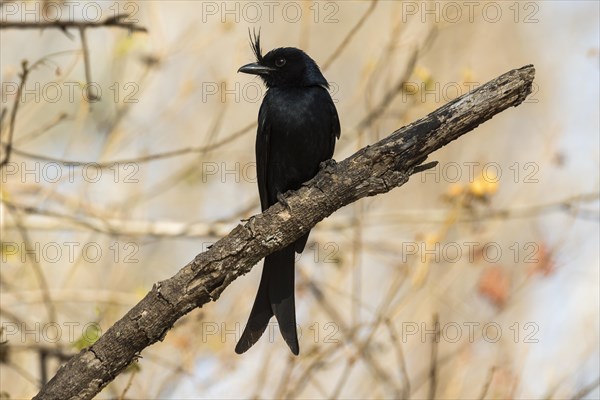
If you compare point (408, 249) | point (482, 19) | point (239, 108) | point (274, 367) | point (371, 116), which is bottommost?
point (274, 367)

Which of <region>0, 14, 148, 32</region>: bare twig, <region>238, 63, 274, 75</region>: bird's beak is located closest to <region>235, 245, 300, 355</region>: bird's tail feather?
<region>238, 63, 274, 75</region>: bird's beak

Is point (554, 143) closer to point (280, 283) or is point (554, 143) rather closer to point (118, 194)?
point (280, 283)

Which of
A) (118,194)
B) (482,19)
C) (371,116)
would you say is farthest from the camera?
(482,19)

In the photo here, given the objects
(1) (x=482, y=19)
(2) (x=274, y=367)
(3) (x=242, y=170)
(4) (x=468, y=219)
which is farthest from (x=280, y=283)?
(1) (x=482, y=19)

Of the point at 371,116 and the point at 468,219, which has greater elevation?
the point at 371,116

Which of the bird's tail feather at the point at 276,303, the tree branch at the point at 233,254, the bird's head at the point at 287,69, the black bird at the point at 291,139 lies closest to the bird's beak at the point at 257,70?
Result: the bird's head at the point at 287,69

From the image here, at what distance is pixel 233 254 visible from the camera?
3102mm

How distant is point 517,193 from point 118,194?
9.05ft

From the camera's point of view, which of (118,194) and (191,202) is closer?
(118,194)

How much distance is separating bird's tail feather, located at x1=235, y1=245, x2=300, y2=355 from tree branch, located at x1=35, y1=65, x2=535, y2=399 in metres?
0.55

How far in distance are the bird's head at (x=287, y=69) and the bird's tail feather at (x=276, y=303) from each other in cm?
98

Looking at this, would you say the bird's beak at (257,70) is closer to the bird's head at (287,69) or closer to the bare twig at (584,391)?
the bird's head at (287,69)

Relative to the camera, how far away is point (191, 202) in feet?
22.7

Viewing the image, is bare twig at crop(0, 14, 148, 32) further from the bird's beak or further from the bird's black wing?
the bird's beak
